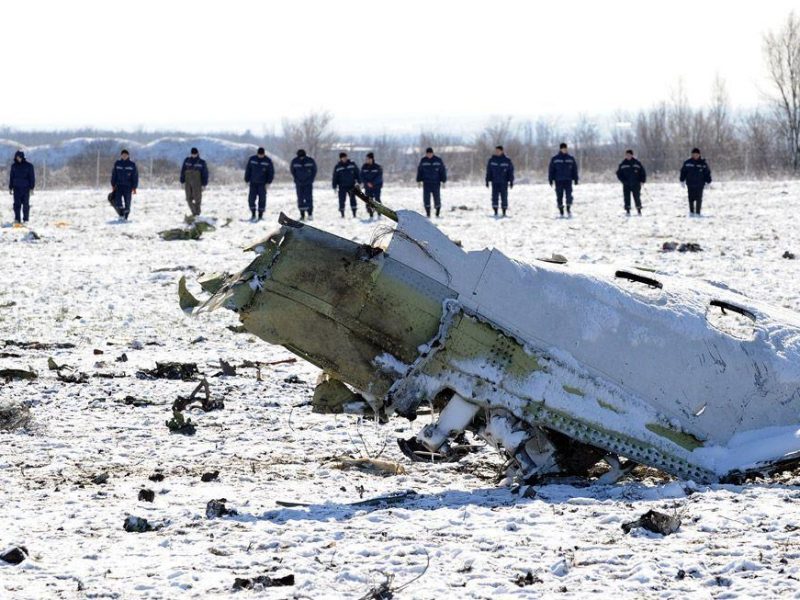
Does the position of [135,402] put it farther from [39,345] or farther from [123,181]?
[123,181]

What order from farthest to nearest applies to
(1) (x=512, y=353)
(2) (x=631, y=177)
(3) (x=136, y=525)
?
(2) (x=631, y=177) < (1) (x=512, y=353) < (3) (x=136, y=525)

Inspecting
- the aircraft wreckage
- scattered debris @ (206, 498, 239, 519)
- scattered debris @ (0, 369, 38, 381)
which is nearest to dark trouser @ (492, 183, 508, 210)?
scattered debris @ (0, 369, 38, 381)

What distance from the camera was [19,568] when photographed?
5.46 meters

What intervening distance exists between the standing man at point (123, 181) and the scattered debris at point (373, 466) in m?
21.1

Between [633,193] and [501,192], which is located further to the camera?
[501,192]

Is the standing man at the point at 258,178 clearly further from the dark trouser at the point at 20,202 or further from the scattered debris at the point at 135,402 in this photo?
the scattered debris at the point at 135,402

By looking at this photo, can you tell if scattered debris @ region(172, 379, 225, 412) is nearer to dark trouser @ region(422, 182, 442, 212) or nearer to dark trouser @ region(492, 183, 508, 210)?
dark trouser @ region(422, 182, 442, 212)

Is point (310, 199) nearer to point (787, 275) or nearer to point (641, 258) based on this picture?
point (641, 258)

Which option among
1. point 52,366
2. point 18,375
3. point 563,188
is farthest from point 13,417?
point 563,188

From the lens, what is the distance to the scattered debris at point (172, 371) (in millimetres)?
10655

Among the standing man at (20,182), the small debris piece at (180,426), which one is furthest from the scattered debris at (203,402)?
the standing man at (20,182)

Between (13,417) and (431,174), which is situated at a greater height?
(431,174)

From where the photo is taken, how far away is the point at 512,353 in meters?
6.98

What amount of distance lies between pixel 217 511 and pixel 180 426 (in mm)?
2441
